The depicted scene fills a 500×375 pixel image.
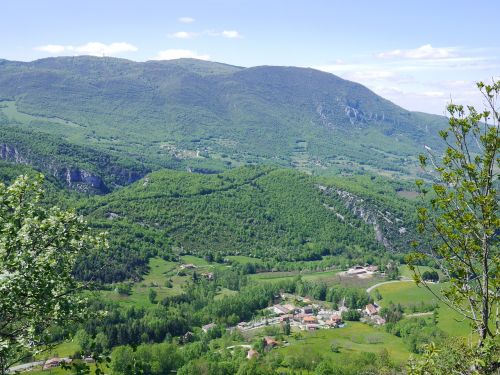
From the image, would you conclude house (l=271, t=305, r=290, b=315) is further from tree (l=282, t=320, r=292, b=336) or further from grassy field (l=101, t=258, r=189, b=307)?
grassy field (l=101, t=258, r=189, b=307)

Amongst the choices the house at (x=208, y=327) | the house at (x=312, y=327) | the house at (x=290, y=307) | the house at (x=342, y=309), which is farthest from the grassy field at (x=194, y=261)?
the house at (x=312, y=327)

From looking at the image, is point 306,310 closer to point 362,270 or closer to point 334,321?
point 334,321

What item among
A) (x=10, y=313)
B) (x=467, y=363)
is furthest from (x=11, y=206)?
(x=467, y=363)

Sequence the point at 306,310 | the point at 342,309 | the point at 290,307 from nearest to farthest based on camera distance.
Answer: the point at 290,307 < the point at 306,310 < the point at 342,309

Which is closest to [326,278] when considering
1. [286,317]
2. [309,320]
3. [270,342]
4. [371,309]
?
[371,309]

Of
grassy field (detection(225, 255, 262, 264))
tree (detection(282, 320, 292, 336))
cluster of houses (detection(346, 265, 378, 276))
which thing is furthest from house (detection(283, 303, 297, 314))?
grassy field (detection(225, 255, 262, 264))

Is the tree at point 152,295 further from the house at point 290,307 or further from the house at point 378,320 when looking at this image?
the house at point 378,320
